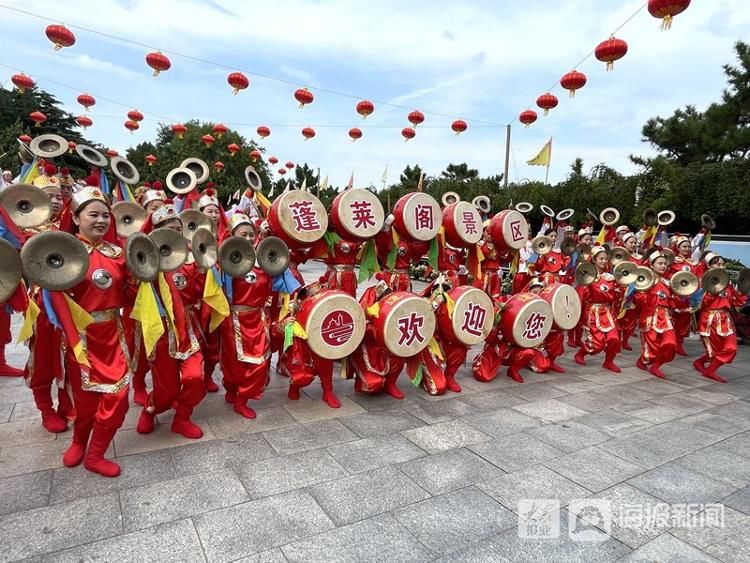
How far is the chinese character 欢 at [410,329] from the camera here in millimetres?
4035

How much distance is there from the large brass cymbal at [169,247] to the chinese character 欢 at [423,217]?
89.1 inches

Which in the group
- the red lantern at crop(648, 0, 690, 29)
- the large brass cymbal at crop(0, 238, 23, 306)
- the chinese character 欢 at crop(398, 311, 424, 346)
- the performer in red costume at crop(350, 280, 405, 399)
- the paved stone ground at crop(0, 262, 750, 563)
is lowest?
the paved stone ground at crop(0, 262, 750, 563)

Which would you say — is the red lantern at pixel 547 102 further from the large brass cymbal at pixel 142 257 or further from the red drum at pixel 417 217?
the large brass cymbal at pixel 142 257

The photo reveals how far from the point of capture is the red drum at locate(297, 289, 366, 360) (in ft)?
12.4

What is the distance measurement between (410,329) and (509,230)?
209cm

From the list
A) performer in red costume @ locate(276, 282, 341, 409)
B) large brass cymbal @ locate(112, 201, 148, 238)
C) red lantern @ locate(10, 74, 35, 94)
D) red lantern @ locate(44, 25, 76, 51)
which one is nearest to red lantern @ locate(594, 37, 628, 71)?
performer in red costume @ locate(276, 282, 341, 409)

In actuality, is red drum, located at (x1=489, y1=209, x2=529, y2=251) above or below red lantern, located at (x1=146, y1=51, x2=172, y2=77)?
below

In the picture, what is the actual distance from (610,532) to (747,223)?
12.8 meters

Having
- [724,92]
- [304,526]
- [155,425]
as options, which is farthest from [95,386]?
[724,92]

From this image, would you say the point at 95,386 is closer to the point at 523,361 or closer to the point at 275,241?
the point at 275,241

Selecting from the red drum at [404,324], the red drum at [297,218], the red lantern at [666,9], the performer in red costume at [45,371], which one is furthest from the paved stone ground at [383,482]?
the red lantern at [666,9]

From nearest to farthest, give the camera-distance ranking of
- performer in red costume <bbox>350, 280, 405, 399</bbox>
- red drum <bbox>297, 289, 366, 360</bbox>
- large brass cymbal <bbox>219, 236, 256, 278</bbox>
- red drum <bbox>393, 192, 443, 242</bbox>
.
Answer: large brass cymbal <bbox>219, 236, 256, 278</bbox>, red drum <bbox>297, 289, 366, 360</bbox>, performer in red costume <bbox>350, 280, 405, 399</bbox>, red drum <bbox>393, 192, 443, 242</bbox>

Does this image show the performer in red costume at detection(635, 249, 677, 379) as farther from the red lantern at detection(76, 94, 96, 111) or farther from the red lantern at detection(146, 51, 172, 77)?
the red lantern at detection(76, 94, 96, 111)

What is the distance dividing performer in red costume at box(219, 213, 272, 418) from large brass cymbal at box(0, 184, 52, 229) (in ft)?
3.96
